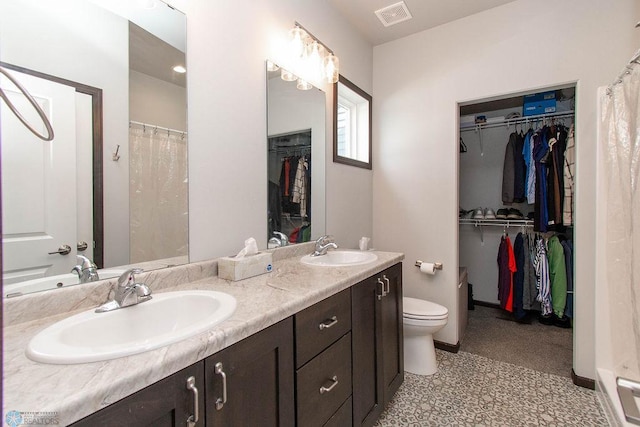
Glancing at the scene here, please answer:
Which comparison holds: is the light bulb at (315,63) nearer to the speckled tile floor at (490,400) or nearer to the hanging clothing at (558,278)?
the speckled tile floor at (490,400)

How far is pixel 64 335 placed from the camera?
0.77m

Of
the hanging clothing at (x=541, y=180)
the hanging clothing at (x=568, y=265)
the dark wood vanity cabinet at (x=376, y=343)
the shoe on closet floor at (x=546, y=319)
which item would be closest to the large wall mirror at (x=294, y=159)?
the dark wood vanity cabinet at (x=376, y=343)

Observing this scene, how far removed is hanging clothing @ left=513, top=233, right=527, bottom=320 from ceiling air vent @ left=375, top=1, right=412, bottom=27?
2337 mm

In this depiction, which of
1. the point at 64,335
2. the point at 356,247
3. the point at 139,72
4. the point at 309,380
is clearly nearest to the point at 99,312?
the point at 64,335

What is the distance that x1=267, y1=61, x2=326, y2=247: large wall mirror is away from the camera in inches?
67.4

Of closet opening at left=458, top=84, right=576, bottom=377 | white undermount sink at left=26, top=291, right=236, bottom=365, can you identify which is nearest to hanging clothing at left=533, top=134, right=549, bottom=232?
closet opening at left=458, top=84, right=576, bottom=377

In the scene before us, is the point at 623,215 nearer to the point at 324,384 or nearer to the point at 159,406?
the point at 324,384

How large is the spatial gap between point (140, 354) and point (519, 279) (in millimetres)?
3342

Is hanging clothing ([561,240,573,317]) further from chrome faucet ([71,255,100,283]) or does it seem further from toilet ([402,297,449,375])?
chrome faucet ([71,255,100,283])

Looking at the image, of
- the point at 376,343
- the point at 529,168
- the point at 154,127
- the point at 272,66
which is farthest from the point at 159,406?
the point at 529,168

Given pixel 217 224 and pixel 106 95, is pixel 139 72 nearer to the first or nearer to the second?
pixel 106 95

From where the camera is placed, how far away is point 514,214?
310 cm
